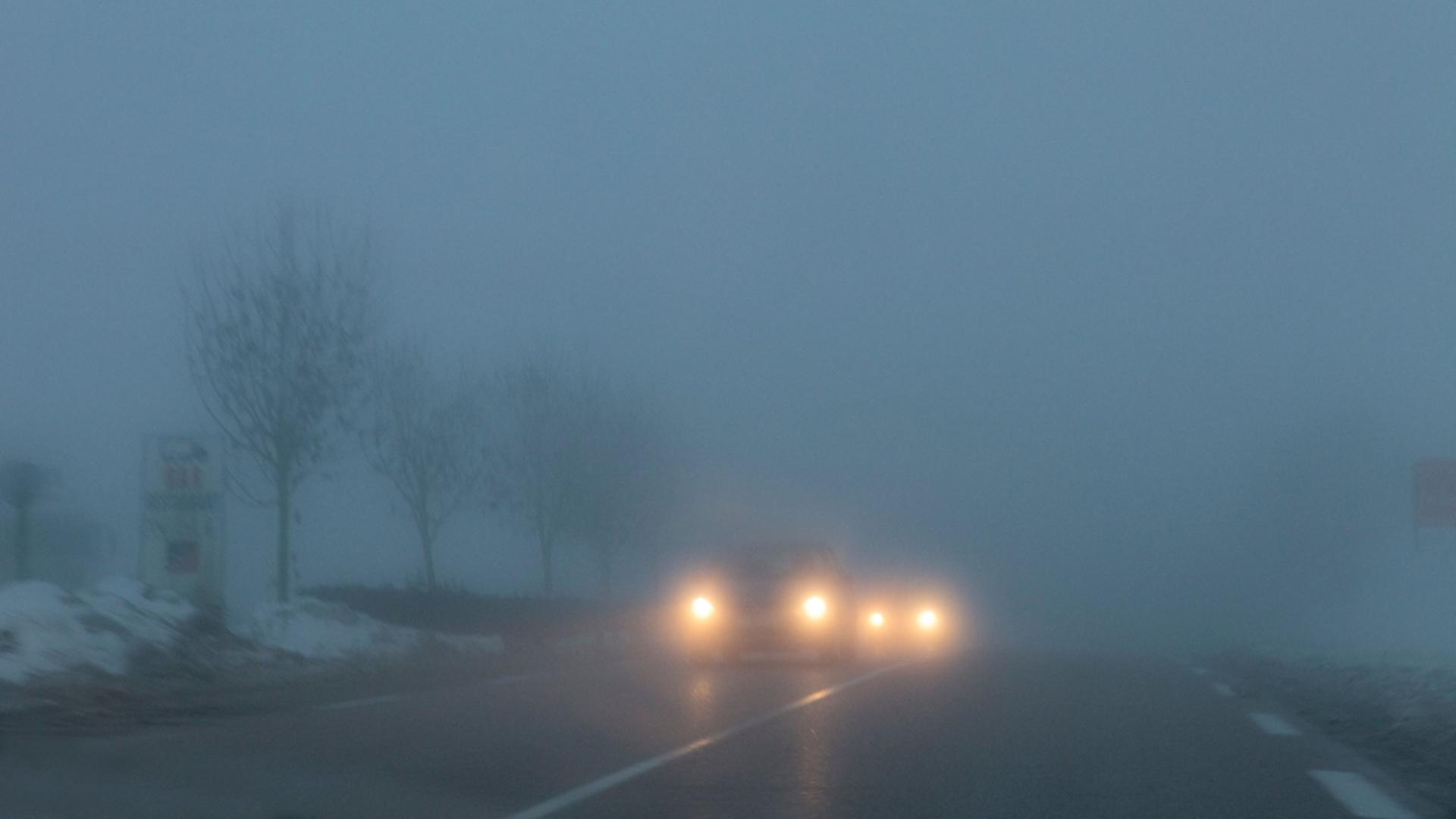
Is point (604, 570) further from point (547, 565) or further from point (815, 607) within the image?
point (815, 607)

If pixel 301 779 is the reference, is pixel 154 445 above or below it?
above

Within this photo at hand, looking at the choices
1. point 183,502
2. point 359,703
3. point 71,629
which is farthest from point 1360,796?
point 183,502

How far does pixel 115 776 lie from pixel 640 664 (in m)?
13.8

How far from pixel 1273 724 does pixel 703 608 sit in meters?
10.8

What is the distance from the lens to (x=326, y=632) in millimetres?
22750

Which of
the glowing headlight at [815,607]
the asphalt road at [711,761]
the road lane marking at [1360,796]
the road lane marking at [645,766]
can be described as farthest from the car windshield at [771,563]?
the road lane marking at [1360,796]

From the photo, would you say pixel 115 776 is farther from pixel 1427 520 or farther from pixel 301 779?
pixel 1427 520

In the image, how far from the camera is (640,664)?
22.8 metres

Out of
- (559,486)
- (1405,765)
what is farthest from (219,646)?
(559,486)

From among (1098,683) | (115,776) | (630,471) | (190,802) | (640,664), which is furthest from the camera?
(630,471)

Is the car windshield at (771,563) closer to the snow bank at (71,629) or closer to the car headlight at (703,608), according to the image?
the car headlight at (703,608)

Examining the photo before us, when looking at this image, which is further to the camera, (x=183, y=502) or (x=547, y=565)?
(x=547, y=565)

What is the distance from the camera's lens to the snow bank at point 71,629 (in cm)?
1611

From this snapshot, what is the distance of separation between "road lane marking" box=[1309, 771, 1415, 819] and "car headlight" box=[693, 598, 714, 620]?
13.6 metres
